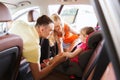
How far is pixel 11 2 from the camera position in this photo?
11.4 feet

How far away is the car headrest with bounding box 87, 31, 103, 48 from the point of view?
190cm

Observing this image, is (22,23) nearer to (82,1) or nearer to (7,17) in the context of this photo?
(7,17)

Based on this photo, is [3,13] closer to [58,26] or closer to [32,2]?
[58,26]

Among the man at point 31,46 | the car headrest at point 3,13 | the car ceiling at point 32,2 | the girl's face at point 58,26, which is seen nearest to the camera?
the car headrest at point 3,13

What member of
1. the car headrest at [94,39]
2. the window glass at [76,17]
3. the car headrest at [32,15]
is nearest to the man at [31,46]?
the car headrest at [94,39]

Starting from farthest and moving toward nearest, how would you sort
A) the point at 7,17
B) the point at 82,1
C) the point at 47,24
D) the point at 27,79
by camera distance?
the point at 82,1 → the point at 27,79 → the point at 47,24 → the point at 7,17

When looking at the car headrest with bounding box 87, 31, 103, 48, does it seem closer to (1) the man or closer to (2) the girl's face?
(1) the man

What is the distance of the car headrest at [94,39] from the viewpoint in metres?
1.90

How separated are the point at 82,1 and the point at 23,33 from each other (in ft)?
5.21

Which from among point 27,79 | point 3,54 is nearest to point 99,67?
point 3,54

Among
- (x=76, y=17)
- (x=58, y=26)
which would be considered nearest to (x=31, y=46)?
(x=58, y=26)

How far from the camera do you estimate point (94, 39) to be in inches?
75.4

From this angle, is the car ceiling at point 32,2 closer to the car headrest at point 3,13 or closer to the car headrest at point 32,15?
the car headrest at point 32,15

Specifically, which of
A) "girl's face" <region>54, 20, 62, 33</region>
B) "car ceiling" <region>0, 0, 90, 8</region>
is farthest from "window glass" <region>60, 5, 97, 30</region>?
"girl's face" <region>54, 20, 62, 33</region>
